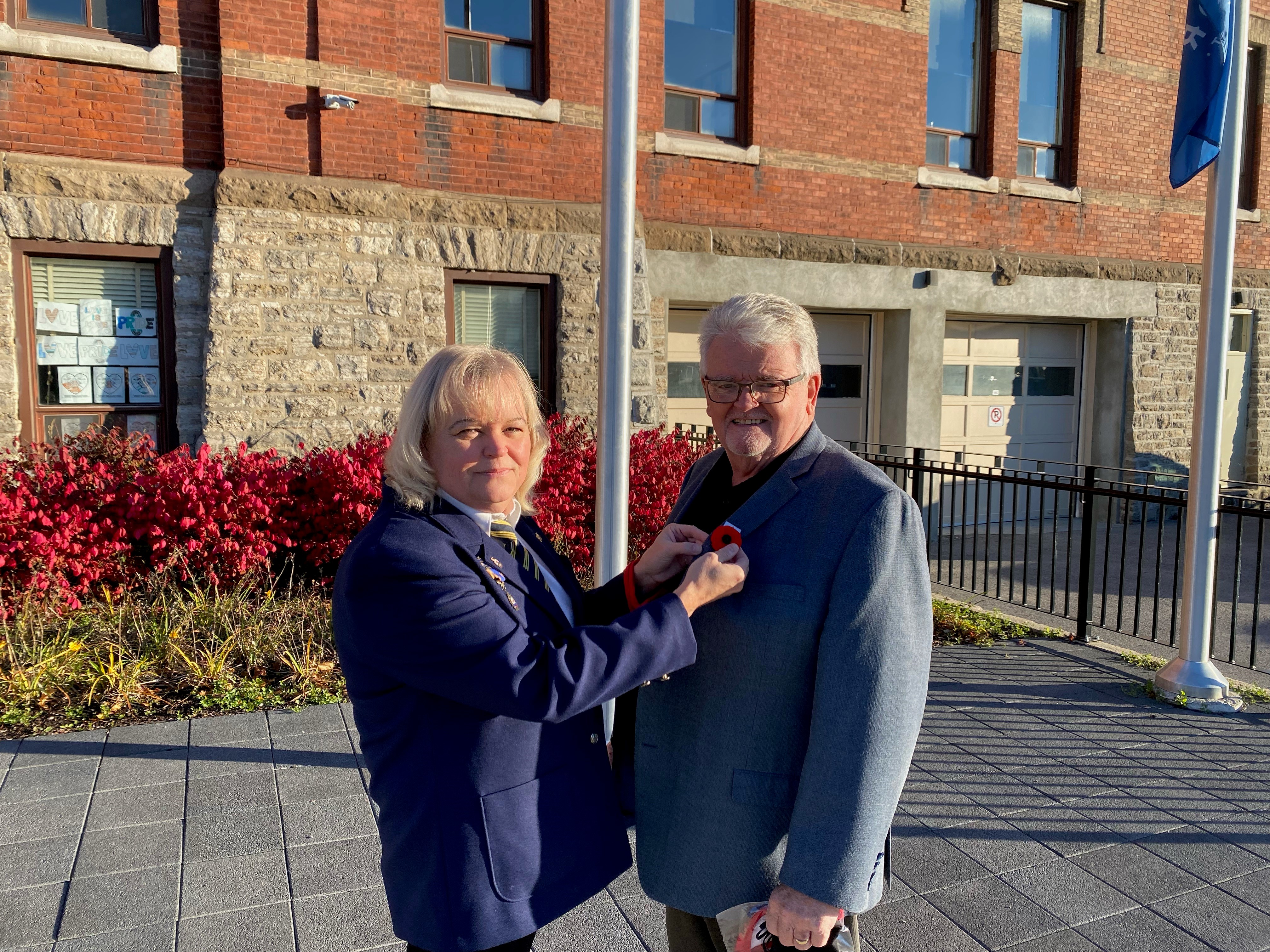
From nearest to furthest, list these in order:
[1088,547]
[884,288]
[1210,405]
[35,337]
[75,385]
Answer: [1210,405] → [1088,547] → [35,337] → [75,385] → [884,288]

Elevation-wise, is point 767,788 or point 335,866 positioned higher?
point 767,788

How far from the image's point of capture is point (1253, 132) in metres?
13.9

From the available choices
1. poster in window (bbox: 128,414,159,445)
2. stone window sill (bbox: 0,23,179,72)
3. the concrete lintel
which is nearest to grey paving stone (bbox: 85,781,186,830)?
poster in window (bbox: 128,414,159,445)

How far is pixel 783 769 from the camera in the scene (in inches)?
77.5

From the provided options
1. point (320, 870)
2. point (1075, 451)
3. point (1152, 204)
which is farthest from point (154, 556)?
point (1152, 204)

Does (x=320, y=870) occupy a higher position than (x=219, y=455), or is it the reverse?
Result: (x=219, y=455)

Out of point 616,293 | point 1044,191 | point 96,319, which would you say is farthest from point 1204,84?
point 96,319

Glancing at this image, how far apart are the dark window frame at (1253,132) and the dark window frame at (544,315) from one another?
10.6 meters

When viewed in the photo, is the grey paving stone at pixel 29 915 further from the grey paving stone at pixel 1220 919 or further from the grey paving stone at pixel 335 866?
the grey paving stone at pixel 1220 919

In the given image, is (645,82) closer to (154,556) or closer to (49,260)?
(49,260)

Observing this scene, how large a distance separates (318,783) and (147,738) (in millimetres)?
1103

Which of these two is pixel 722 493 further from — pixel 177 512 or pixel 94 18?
pixel 94 18

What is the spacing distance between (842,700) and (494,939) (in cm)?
84

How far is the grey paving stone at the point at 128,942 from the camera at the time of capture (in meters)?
2.90
